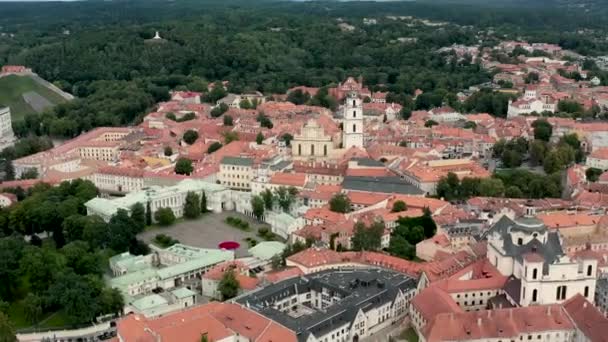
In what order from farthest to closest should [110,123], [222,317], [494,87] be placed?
[494,87] < [110,123] < [222,317]

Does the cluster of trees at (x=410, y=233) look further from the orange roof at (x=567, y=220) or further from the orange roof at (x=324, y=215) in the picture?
the orange roof at (x=567, y=220)

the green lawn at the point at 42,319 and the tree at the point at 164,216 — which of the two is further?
the tree at the point at 164,216

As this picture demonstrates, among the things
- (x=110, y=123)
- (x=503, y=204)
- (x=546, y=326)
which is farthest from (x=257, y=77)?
(x=546, y=326)

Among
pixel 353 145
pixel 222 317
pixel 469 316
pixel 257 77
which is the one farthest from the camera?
pixel 257 77

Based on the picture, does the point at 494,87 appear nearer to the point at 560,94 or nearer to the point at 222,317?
the point at 560,94

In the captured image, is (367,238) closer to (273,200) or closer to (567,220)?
(273,200)

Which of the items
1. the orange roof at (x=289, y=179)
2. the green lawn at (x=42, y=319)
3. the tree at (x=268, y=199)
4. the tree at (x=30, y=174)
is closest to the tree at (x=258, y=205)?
the tree at (x=268, y=199)
